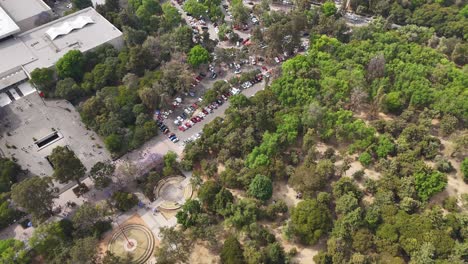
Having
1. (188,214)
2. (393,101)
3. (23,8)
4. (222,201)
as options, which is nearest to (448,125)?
(393,101)

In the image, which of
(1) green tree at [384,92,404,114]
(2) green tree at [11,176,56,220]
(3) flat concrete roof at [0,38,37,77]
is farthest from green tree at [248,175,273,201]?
(3) flat concrete roof at [0,38,37,77]

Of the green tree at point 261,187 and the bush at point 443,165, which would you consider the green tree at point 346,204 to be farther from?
the bush at point 443,165

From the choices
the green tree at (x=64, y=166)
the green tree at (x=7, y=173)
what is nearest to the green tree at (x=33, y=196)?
the green tree at (x=64, y=166)

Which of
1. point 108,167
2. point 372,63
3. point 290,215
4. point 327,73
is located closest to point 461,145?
point 372,63

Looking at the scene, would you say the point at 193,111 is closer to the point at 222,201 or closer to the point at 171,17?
the point at 222,201

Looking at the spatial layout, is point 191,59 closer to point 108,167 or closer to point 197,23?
point 197,23

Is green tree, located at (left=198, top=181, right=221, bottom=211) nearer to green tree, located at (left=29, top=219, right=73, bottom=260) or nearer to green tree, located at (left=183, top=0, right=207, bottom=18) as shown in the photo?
green tree, located at (left=29, top=219, right=73, bottom=260)
